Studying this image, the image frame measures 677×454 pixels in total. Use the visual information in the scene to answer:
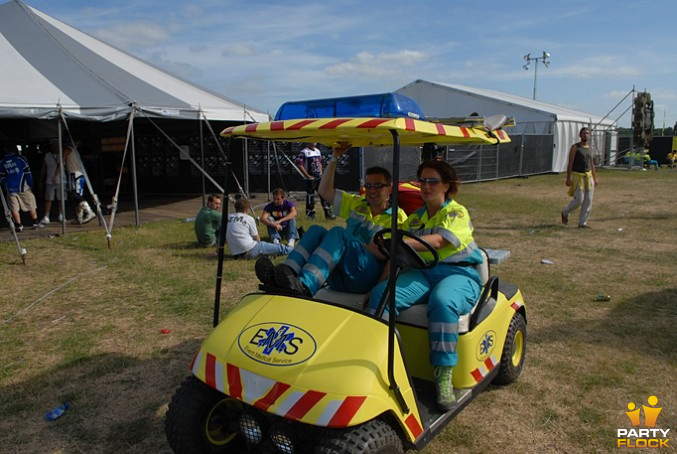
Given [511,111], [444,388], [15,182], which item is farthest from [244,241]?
[511,111]

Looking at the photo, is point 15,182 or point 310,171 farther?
point 310,171

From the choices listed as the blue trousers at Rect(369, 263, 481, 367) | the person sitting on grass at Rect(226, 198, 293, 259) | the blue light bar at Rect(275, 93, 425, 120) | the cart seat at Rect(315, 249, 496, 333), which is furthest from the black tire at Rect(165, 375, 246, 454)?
the person sitting on grass at Rect(226, 198, 293, 259)

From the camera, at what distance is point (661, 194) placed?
15641mm

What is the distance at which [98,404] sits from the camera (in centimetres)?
357

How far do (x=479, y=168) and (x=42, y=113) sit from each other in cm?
1564

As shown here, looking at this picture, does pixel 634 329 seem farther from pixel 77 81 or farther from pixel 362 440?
pixel 77 81

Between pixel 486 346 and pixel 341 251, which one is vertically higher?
pixel 341 251

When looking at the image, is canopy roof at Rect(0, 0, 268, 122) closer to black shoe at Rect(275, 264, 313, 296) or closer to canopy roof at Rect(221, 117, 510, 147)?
canopy roof at Rect(221, 117, 510, 147)

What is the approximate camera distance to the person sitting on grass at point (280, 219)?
8.23 m

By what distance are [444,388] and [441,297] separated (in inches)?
19.6

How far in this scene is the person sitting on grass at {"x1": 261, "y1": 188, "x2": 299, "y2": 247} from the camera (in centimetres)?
823

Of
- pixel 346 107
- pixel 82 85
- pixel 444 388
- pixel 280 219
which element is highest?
pixel 82 85

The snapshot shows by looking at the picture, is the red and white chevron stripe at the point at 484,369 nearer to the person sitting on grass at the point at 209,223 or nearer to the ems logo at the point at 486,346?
the ems logo at the point at 486,346

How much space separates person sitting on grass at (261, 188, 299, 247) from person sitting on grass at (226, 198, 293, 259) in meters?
0.63
